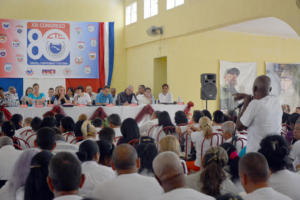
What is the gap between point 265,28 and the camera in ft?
36.5

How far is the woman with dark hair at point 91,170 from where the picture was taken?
2.75m

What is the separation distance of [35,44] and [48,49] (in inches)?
17.2

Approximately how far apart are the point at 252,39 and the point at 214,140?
8.55 m

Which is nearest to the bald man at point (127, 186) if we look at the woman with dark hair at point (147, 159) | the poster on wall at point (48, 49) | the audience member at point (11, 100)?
the woman with dark hair at point (147, 159)

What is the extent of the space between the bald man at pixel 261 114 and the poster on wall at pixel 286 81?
368 inches

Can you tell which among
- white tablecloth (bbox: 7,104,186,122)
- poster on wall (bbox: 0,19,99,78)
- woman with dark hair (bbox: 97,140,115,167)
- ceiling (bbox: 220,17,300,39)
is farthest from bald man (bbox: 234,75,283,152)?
poster on wall (bbox: 0,19,99,78)

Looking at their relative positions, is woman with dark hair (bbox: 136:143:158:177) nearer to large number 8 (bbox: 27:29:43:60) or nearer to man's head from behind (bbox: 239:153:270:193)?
man's head from behind (bbox: 239:153:270:193)

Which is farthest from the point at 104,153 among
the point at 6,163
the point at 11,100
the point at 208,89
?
the point at 208,89

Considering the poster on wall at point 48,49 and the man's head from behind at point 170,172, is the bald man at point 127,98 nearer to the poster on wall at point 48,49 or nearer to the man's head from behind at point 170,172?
the poster on wall at point 48,49

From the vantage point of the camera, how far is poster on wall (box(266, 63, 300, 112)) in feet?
41.1

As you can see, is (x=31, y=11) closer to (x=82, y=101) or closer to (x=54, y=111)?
(x=82, y=101)

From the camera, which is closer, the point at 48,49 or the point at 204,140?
the point at 204,140

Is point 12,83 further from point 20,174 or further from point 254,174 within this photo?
point 254,174

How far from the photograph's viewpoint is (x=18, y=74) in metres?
12.1
